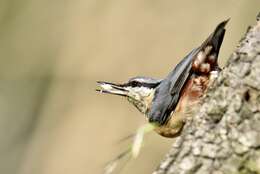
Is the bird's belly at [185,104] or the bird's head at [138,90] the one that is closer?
the bird's belly at [185,104]

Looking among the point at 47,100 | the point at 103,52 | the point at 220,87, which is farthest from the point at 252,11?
the point at 220,87

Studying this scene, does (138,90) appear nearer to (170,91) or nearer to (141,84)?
(141,84)

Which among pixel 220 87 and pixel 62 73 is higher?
pixel 220 87

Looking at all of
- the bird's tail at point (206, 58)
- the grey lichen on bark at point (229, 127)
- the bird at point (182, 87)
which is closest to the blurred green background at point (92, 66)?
the bird at point (182, 87)

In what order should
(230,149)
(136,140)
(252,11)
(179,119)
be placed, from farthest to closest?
(252,11) → (179,119) → (136,140) → (230,149)

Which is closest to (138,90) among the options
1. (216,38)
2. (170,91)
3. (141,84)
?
(141,84)

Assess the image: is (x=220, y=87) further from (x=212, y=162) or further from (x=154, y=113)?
(x=154, y=113)

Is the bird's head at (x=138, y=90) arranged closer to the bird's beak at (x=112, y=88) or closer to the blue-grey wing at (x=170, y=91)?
the bird's beak at (x=112, y=88)

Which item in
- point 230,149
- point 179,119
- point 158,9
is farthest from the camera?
point 158,9
